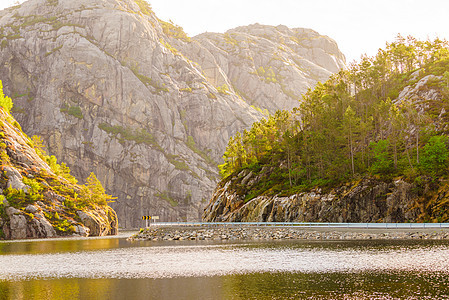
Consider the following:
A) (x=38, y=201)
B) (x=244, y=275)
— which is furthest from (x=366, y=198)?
(x=38, y=201)

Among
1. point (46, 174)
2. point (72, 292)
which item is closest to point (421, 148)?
point (72, 292)

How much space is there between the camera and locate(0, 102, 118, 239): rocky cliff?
399ft

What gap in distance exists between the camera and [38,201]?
12912 centimetres

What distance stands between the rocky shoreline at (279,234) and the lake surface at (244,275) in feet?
53.7

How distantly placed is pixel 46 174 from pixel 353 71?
109939mm

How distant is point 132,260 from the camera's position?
177 ft

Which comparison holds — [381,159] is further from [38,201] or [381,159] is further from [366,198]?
[38,201]

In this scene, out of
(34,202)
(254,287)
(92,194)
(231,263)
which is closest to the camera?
(254,287)

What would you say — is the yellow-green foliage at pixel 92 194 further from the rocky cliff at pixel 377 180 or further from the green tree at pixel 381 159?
the green tree at pixel 381 159

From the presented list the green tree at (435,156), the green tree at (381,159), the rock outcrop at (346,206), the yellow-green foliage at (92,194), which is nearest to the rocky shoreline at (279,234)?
the rock outcrop at (346,206)

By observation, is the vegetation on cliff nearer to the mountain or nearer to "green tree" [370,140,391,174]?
"green tree" [370,140,391,174]

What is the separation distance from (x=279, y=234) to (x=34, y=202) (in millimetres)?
81253

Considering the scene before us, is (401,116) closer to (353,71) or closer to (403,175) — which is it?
(403,175)

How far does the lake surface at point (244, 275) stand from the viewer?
30.2m
